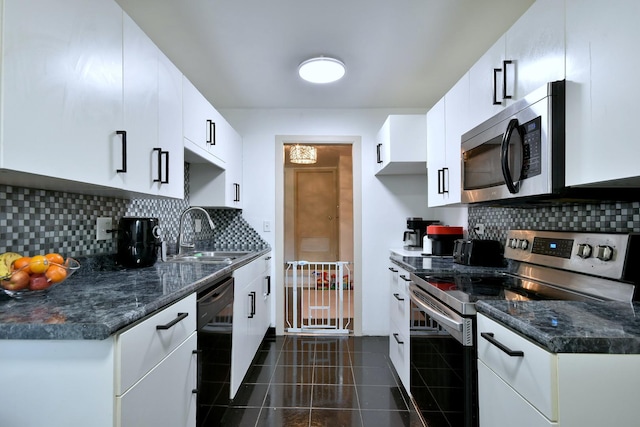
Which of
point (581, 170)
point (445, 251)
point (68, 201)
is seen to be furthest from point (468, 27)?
point (68, 201)

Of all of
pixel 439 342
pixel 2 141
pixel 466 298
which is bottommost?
pixel 439 342

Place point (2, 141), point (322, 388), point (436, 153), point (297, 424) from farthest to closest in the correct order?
point (436, 153) < point (322, 388) < point (297, 424) < point (2, 141)

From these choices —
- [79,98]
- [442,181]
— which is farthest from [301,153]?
[79,98]

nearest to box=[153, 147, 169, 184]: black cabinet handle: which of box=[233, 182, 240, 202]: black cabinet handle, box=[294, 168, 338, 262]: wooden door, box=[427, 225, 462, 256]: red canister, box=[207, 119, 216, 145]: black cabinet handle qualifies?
box=[207, 119, 216, 145]: black cabinet handle

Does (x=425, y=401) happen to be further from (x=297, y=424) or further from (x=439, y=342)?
(x=297, y=424)

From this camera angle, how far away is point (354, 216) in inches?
128

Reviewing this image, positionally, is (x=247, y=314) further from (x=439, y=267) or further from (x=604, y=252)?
(x=604, y=252)

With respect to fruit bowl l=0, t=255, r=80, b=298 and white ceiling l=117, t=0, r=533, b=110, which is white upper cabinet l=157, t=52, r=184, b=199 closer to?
white ceiling l=117, t=0, r=533, b=110

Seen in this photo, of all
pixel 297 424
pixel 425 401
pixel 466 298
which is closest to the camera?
pixel 466 298

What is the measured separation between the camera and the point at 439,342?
1.42m

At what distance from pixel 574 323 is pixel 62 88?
63.3 inches

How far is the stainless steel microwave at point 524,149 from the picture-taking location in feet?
3.67

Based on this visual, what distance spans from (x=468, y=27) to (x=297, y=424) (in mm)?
2451

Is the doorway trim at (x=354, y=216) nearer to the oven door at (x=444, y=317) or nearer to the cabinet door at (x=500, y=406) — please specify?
the oven door at (x=444, y=317)
